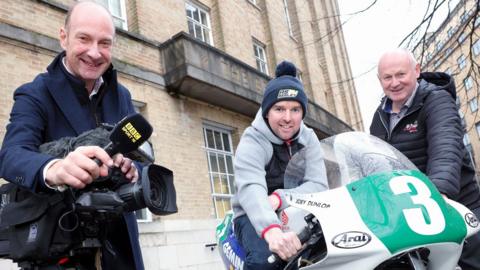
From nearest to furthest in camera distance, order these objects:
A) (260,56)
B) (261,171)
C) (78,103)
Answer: (78,103) < (261,171) < (260,56)

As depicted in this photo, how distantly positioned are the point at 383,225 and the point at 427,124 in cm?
127

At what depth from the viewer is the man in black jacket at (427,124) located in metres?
2.36

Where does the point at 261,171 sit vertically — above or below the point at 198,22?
below

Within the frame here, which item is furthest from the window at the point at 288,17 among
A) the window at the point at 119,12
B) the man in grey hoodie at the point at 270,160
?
the man in grey hoodie at the point at 270,160

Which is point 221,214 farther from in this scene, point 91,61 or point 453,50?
point 91,61

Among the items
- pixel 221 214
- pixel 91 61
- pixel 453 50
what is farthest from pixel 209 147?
pixel 91 61

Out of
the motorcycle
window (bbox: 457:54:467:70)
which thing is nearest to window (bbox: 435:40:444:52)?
window (bbox: 457:54:467:70)

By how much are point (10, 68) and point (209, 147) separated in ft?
18.3

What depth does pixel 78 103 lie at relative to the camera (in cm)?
202

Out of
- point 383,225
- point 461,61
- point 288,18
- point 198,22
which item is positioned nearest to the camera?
point 383,225

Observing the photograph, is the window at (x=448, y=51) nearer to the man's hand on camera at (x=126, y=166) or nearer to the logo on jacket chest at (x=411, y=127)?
the logo on jacket chest at (x=411, y=127)

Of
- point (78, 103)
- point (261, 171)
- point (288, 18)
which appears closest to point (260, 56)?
point (288, 18)

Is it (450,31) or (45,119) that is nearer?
(45,119)

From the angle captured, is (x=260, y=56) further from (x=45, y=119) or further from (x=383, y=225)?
(x=383, y=225)
